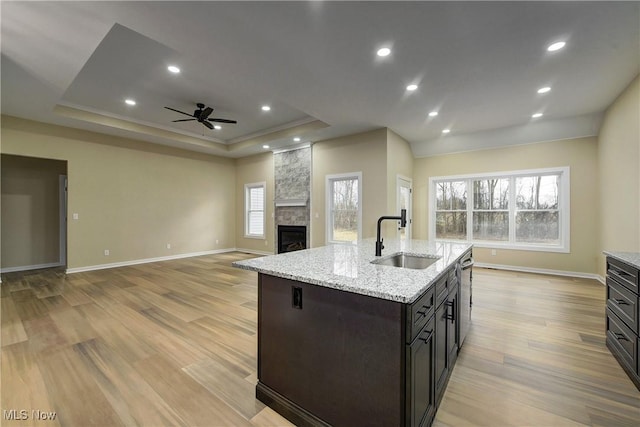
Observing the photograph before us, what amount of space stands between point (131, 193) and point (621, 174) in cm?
928

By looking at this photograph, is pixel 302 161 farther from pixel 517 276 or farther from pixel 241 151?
pixel 517 276

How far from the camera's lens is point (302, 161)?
6.95 meters

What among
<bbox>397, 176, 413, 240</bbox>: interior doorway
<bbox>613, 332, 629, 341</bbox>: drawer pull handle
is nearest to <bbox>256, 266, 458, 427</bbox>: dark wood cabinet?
<bbox>613, 332, 629, 341</bbox>: drawer pull handle

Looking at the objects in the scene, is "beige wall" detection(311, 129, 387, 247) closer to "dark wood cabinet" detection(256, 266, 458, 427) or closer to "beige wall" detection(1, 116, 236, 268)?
"beige wall" detection(1, 116, 236, 268)

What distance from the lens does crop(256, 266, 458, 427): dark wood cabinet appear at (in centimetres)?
127

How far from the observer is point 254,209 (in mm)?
8320

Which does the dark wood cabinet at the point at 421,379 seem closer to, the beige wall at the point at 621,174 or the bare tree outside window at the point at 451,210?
the beige wall at the point at 621,174

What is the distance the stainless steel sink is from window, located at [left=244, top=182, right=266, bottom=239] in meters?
6.00

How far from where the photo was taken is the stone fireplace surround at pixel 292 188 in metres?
6.85

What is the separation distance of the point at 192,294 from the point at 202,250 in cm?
402

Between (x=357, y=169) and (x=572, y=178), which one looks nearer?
(x=572, y=178)

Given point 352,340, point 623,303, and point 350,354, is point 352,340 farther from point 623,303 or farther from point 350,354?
point 623,303

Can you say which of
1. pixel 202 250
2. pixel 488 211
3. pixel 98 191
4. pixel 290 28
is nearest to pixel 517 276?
pixel 488 211

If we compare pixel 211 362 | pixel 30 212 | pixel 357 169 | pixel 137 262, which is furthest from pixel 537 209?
pixel 30 212
